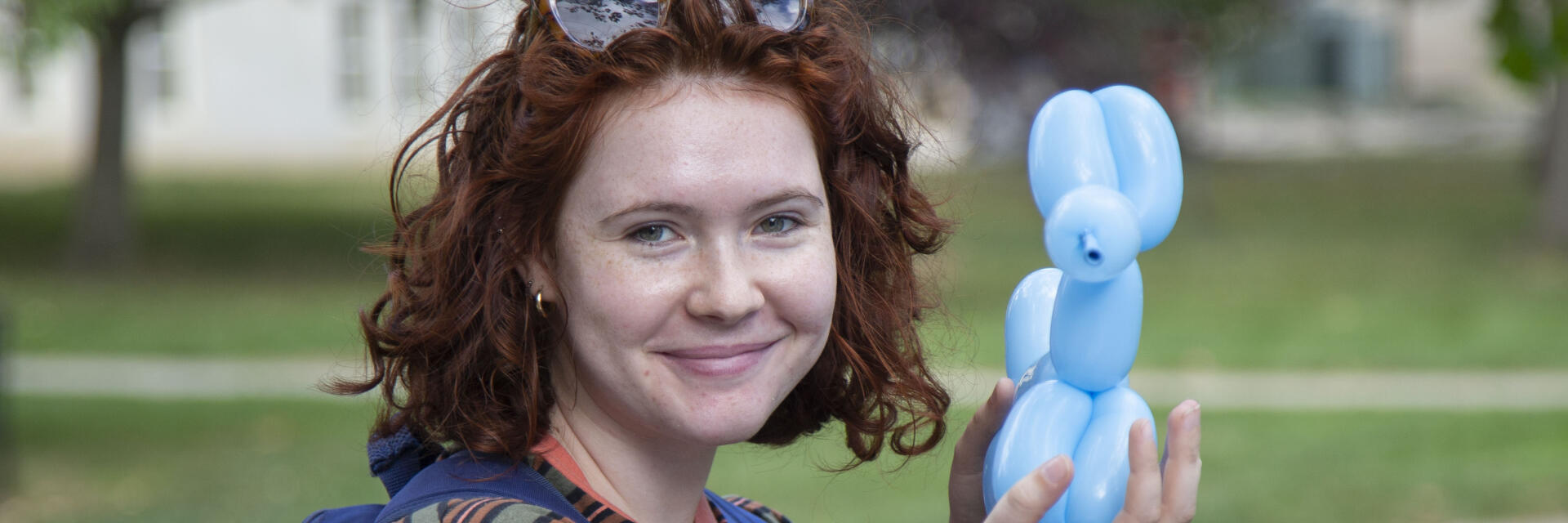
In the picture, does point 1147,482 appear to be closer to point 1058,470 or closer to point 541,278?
point 1058,470

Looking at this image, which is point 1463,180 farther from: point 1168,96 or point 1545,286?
point 1545,286

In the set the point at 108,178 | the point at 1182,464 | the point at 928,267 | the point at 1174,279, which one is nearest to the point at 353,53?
the point at 108,178

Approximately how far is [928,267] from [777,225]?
75 cm

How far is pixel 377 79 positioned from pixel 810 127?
3278cm

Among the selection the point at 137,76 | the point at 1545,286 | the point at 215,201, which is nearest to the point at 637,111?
the point at 1545,286

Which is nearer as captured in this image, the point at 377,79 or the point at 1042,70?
the point at 1042,70

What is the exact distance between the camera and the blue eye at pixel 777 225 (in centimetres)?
176

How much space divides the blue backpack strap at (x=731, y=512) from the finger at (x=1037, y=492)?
54 centimetres

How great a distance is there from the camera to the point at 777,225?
177cm

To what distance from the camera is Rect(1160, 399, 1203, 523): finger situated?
1.64 metres

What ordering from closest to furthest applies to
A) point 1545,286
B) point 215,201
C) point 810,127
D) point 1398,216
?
point 810,127
point 1545,286
point 1398,216
point 215,201

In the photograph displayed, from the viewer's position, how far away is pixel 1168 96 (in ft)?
68.1

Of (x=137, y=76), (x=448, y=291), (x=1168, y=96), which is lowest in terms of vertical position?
(x=137, y=76)

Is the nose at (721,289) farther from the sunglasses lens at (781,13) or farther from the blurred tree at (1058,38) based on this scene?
the blurred tree at (1058,38)
